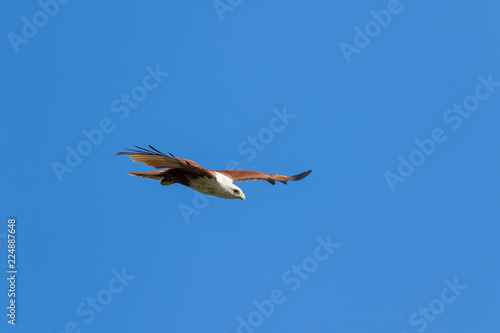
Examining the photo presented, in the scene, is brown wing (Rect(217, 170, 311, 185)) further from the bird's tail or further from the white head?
the bird's tail

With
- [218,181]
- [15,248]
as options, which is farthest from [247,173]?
[15,248]

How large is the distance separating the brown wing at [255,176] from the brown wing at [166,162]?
1317mm

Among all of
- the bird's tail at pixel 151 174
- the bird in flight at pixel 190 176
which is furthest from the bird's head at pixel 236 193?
the bird's tail at pixel 151 174

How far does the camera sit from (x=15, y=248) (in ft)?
60.5

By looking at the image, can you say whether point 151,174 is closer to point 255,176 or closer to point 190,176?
point 190,176

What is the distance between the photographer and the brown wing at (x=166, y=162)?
598 inches

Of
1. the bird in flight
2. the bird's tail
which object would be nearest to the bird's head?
the bird in flight

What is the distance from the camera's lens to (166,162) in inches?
621

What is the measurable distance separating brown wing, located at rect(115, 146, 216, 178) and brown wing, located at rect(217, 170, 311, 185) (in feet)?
4.32

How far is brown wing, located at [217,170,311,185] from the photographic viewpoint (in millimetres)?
17188

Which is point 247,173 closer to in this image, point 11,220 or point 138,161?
point 138,161

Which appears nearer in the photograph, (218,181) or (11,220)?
(218,181)

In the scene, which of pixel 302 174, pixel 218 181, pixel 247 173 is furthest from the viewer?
pixel 302 174

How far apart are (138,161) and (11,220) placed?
4438mm
